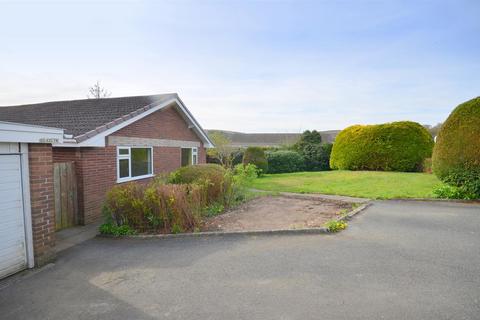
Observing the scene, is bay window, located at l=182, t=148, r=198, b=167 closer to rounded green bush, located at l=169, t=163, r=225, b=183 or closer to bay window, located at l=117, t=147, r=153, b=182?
bay window, located at l=117, t=147, r=153, b=182

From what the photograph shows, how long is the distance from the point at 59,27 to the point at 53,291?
23.1ft

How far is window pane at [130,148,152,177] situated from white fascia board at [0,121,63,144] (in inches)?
207

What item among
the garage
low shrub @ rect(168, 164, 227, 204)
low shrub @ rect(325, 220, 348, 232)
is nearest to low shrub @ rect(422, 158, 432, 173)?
low shrub @ rect(325, 220, 348, 232)

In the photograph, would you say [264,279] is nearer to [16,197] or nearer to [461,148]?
[16,197]

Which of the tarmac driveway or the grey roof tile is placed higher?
the grey roof tile

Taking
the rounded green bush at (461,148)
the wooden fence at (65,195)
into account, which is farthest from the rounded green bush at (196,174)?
the rounded green bush at (461,148)

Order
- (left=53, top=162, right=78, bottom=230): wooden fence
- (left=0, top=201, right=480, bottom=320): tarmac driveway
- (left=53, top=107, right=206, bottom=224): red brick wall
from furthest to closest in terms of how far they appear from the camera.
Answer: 1. (left=53, top=107, right=206, bottom=224): red brick wall
2. (left=53, top=162, right=78, bottom=230): wooden fence
3. (left=0, top=201, right=480, bottom=320): tarmac driveway

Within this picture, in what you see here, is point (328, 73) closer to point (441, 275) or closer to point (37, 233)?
point (441, 275)

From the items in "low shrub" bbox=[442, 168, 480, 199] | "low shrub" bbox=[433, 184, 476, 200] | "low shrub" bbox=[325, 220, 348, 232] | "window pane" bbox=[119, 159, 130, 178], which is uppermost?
"window pane" bbox=[119, 159, 130, 178]

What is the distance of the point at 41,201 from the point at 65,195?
9.46 ft

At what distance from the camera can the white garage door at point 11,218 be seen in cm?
438

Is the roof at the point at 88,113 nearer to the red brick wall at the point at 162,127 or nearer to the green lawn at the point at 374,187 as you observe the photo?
the red brick wall at the point at 162,127

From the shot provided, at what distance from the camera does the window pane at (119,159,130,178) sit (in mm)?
9777

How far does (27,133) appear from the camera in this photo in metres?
4.62
